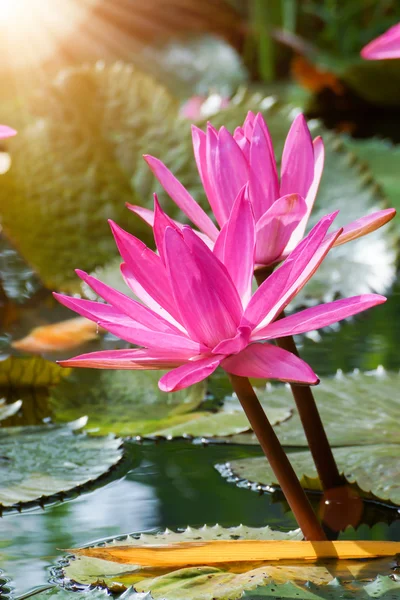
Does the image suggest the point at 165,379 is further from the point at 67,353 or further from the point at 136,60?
the point at 136,60

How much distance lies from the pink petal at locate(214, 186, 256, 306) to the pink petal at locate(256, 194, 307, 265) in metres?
0.05

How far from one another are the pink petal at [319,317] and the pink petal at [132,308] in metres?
0.07

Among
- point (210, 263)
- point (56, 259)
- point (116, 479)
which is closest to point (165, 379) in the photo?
point (210, 263)

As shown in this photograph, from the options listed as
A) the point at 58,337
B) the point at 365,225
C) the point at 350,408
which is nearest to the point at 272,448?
the point at 365,225

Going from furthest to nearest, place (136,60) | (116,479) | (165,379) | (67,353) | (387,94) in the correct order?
1. (136,60)
2. (387,94)
3. (67,353)
4. (116,479)
5. (165,379)

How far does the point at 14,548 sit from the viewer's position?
0.65m

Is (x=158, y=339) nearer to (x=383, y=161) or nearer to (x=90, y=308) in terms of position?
(x=90, y=308)

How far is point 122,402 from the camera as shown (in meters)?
0.99

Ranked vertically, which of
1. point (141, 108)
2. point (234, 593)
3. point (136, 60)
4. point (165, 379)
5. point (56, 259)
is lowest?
point (234, 593)

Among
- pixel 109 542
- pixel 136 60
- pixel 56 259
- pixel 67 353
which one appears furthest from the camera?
pixel 136 60

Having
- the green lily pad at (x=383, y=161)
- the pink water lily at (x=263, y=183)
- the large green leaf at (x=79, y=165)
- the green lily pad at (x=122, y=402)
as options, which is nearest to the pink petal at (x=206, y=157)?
the pink water lily at (x=263, y=183)

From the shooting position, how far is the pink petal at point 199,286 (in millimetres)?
505

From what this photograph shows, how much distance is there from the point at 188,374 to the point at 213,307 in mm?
50

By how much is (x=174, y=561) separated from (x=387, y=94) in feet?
9.77
